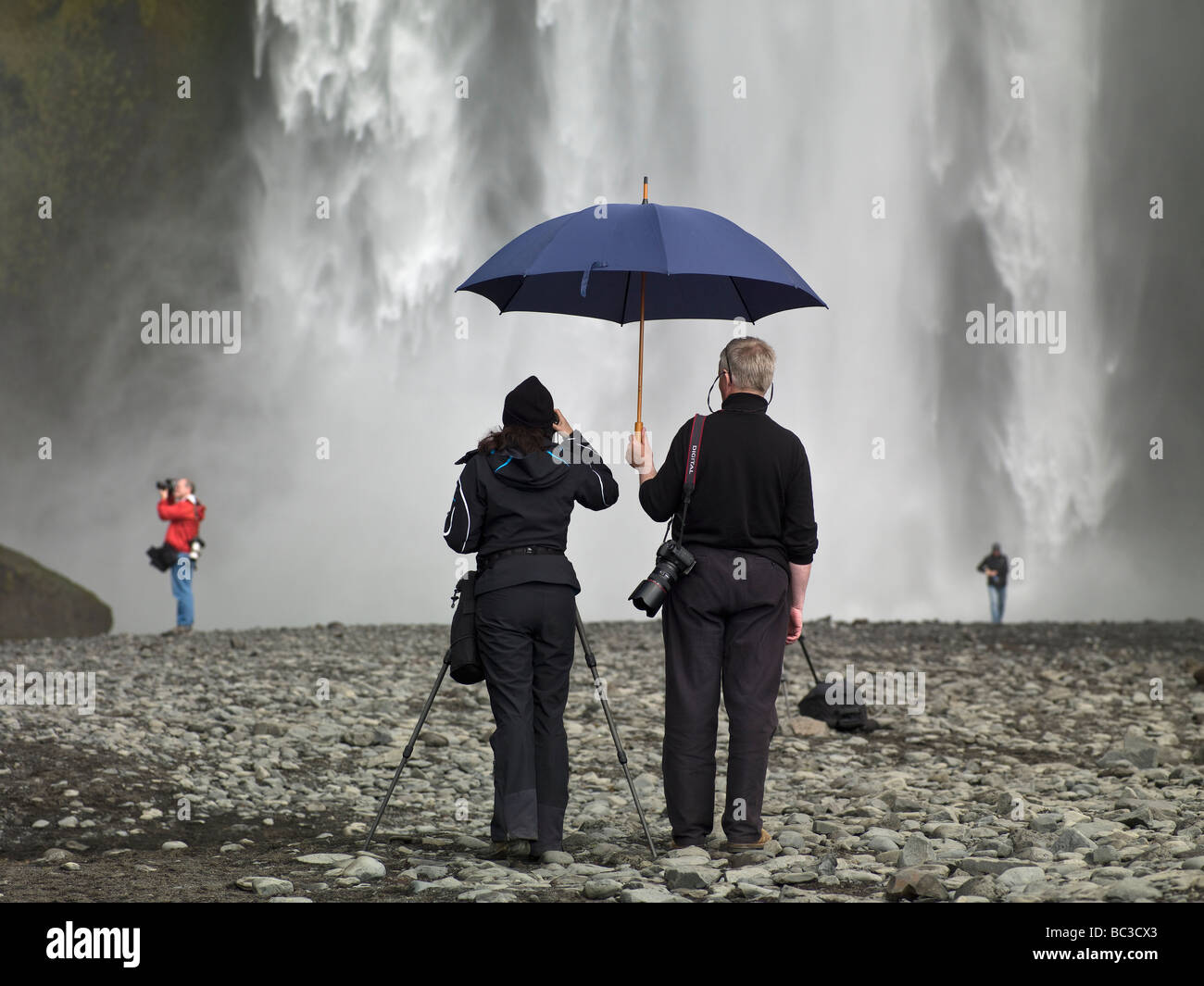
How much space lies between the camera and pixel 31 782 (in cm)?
916

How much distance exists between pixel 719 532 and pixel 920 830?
2.67 m

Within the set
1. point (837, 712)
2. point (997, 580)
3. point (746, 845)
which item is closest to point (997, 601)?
point (997, 580)

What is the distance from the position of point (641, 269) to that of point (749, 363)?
82 cm

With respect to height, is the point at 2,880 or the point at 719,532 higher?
the point at 719,532

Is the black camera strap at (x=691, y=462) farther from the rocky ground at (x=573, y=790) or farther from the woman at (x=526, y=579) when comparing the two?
the rocky ground at (x=573, y=790)

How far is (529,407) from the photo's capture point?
6.76 metres

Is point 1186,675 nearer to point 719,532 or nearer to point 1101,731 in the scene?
point 1101,731

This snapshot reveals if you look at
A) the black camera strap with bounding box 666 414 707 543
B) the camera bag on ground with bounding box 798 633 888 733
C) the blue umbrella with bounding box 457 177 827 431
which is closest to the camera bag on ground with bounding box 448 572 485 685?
the black camera strap with bounding box 666 414 707 543

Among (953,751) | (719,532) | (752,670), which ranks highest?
(719,532)

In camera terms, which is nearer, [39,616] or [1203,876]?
[1203,876]

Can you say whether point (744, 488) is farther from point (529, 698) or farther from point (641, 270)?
point (529, 698)

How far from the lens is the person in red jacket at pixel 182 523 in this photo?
1848 centimetres

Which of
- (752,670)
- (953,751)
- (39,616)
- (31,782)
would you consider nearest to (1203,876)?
(752,670)

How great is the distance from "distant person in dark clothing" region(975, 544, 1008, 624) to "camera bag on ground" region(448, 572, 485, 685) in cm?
2449
